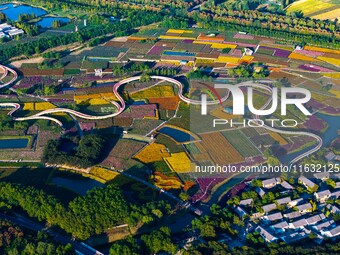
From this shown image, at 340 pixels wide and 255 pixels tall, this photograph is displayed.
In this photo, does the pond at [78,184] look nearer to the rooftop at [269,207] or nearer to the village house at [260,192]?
the village house at [260,192]

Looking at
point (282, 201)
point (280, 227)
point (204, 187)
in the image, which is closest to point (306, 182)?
point (282, 201)

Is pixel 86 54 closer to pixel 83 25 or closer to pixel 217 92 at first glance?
pixel 83 25

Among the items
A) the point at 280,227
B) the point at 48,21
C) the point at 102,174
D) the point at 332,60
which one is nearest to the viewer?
the point at 280,227

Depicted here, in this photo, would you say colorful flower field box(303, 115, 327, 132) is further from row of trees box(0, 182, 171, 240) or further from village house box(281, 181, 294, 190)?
row of trees box(0, 182, 171, 240)

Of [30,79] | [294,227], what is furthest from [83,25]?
[294,227]

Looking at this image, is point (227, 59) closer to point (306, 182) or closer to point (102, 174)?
point (306, 182)

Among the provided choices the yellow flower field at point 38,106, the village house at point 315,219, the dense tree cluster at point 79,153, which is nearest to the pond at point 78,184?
the dense tree cluster at point 79,153
